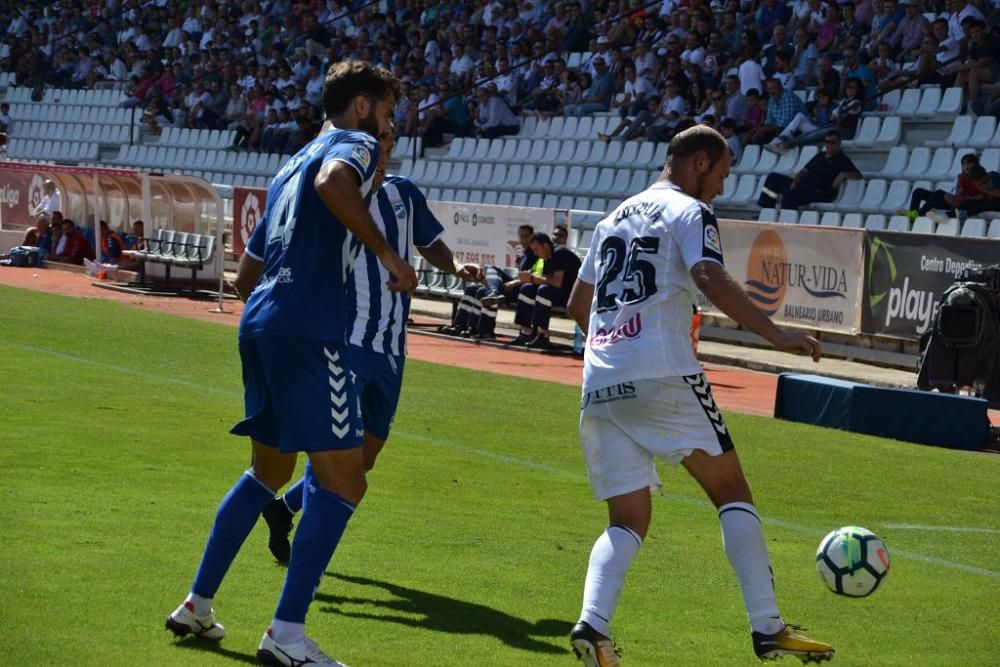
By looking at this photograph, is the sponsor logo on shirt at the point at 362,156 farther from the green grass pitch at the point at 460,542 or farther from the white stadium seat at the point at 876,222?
the white stadium seat at the point at 876,222

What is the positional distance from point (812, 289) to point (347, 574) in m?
15.0

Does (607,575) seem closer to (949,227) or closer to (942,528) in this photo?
(942,528)

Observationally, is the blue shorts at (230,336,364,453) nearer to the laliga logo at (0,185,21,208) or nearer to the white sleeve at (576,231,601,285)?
the white sleeve at (576,231,601,285)

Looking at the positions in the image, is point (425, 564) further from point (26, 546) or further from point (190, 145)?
point (190, 145)

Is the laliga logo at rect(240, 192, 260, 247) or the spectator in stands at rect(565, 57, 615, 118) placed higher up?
the spectator in stands at rect(565, 57, 615, 118)

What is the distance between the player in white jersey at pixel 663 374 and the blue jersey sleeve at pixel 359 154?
3.13 feet

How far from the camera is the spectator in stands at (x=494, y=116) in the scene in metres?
32.7

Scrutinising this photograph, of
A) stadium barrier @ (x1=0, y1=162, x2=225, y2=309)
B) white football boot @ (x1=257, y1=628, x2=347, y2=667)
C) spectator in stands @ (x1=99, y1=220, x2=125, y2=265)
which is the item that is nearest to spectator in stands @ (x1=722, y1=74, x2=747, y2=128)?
stadium barrier @ (x1=0, y1=162, x2=225, y2=309)

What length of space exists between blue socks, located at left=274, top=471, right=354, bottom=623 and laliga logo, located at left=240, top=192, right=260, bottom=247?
24.4 meters

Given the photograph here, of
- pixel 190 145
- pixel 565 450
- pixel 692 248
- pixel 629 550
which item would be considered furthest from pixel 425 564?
pixel 190 145

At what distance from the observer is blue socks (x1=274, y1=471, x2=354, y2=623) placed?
5156mm

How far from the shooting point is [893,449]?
13.1 metres

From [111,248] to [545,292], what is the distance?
1277cm

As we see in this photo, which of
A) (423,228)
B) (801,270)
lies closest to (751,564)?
(423,228)
